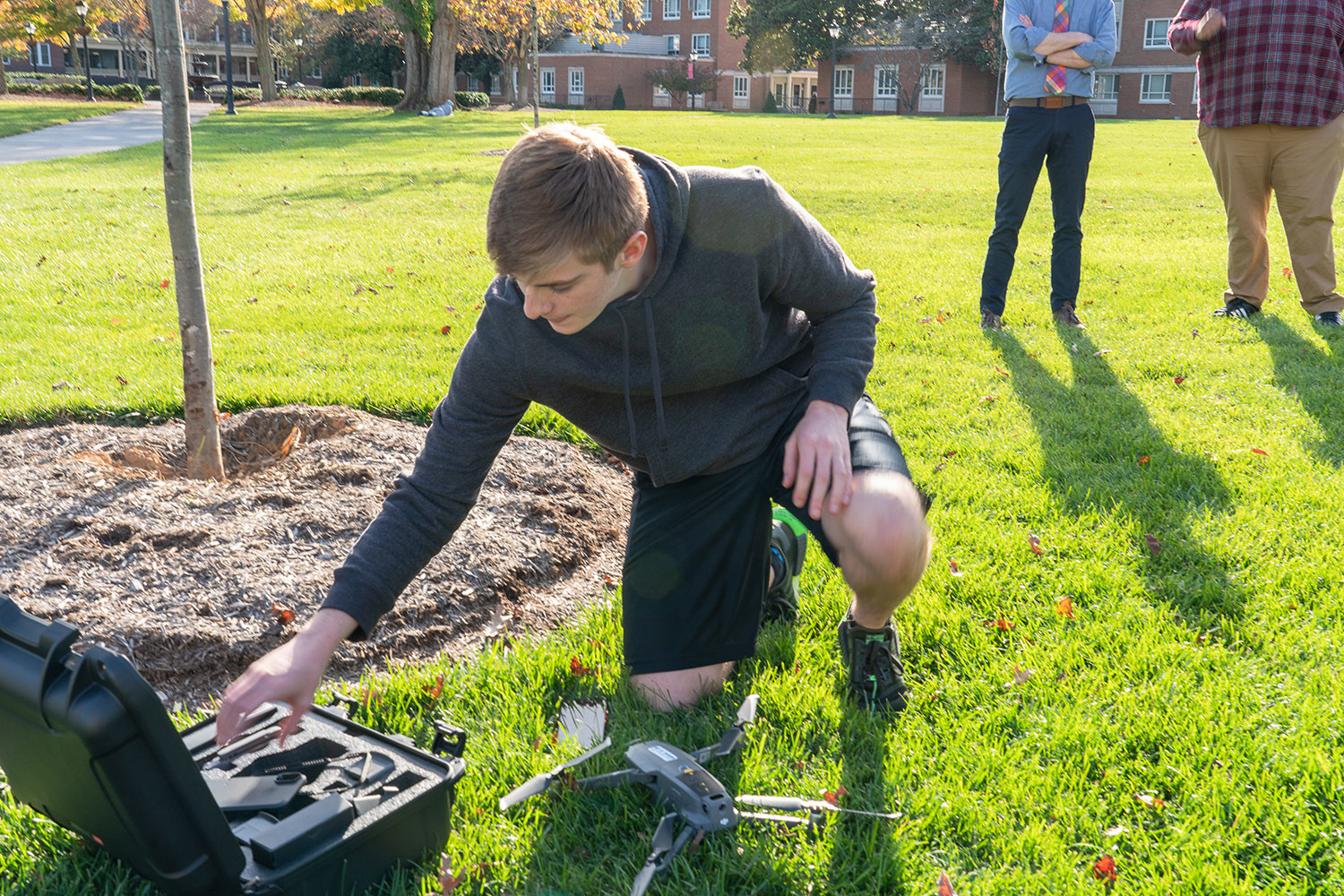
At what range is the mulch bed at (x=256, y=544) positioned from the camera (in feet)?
9.86

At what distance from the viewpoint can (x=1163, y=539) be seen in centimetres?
356

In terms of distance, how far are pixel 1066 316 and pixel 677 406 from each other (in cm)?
477

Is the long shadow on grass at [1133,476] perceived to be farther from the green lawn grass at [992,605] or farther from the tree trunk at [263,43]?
the tree trunk at [263,43]

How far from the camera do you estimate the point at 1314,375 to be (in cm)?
543

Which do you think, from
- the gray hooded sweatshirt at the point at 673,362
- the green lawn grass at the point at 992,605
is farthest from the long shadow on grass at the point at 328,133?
the gray hooded sweatshirt at the point at 673,362

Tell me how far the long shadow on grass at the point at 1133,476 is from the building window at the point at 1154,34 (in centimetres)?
5740

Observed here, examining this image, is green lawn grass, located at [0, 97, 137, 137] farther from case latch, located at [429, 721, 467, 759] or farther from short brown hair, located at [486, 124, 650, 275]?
case latch, located at [429, 721, 467, 759]

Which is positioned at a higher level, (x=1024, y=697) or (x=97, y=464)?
(x=97, y=464)

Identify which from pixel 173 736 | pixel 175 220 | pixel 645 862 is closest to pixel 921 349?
pixel 175 220

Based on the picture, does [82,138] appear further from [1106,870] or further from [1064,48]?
[1106,870]

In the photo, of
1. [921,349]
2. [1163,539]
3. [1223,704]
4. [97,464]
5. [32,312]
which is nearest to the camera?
[1223,704]

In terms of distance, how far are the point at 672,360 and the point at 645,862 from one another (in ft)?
3.91

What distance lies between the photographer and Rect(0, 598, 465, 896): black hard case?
1545mm

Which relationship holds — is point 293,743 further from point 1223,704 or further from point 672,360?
point 1223,704
